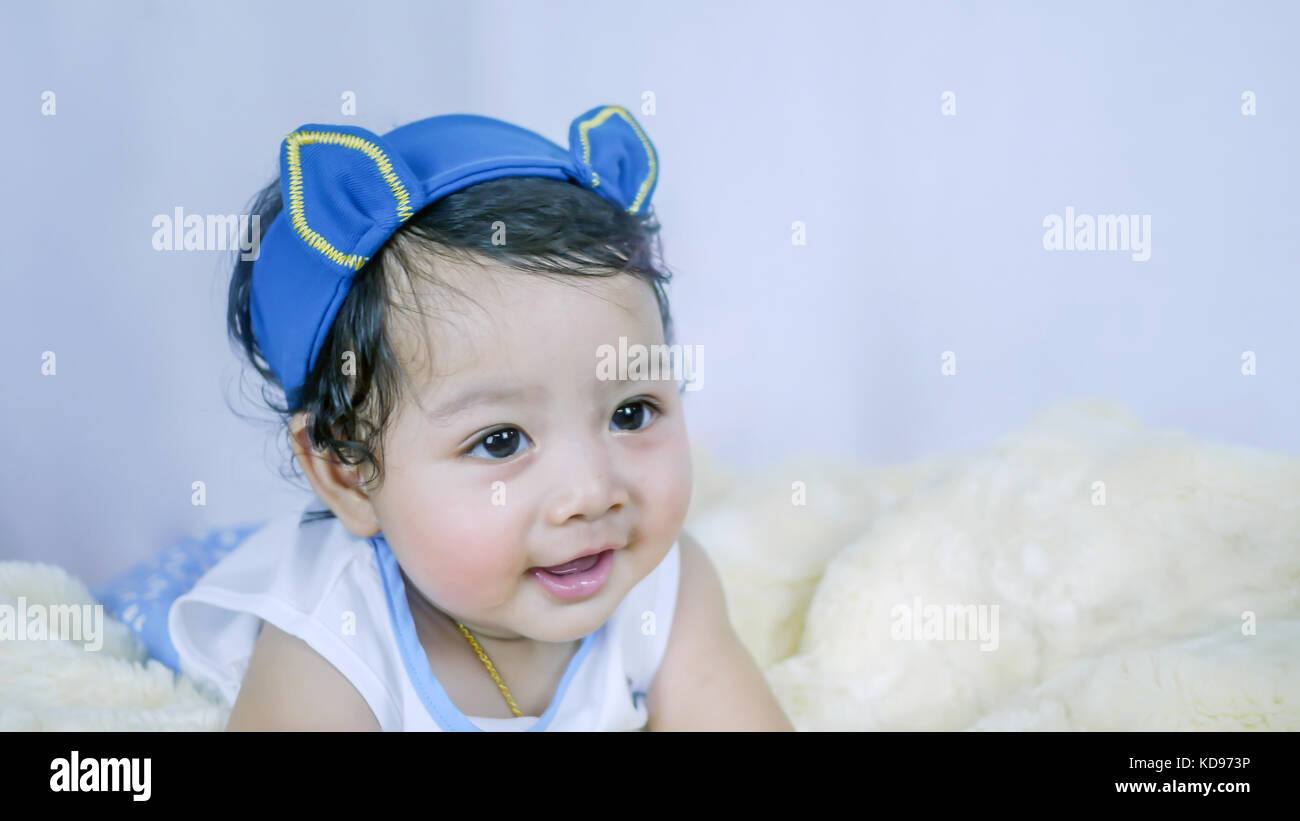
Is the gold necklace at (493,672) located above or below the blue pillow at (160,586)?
below

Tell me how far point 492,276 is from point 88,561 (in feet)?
2.90

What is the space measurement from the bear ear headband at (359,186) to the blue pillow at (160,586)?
39 centimetres

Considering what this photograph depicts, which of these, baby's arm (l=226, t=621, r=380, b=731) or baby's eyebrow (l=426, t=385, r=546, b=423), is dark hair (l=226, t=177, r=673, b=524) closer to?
baby's eyebrow (l=426, t=385, r=546, b=423)

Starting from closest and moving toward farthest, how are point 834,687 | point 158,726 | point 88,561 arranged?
point 158,726
point 834,687
point 88,561

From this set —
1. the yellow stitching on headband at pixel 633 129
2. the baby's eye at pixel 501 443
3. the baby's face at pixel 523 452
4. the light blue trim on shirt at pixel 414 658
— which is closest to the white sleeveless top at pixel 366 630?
the light blue trim on shirt at pixel 414 658

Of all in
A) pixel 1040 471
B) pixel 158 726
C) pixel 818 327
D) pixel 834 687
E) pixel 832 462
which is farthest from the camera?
pixel 818 327

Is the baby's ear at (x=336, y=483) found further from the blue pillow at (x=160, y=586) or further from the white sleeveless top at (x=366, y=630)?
the blue pillow at (x=160, y=586)

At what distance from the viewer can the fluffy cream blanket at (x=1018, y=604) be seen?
41.1 inches

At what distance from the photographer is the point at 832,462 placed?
1.71m

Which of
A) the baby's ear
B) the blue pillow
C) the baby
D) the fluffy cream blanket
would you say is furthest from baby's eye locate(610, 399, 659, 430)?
the blue pillow

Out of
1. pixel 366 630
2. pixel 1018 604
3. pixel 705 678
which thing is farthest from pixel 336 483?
pixel 1018 604

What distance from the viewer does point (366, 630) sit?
1.00 m
